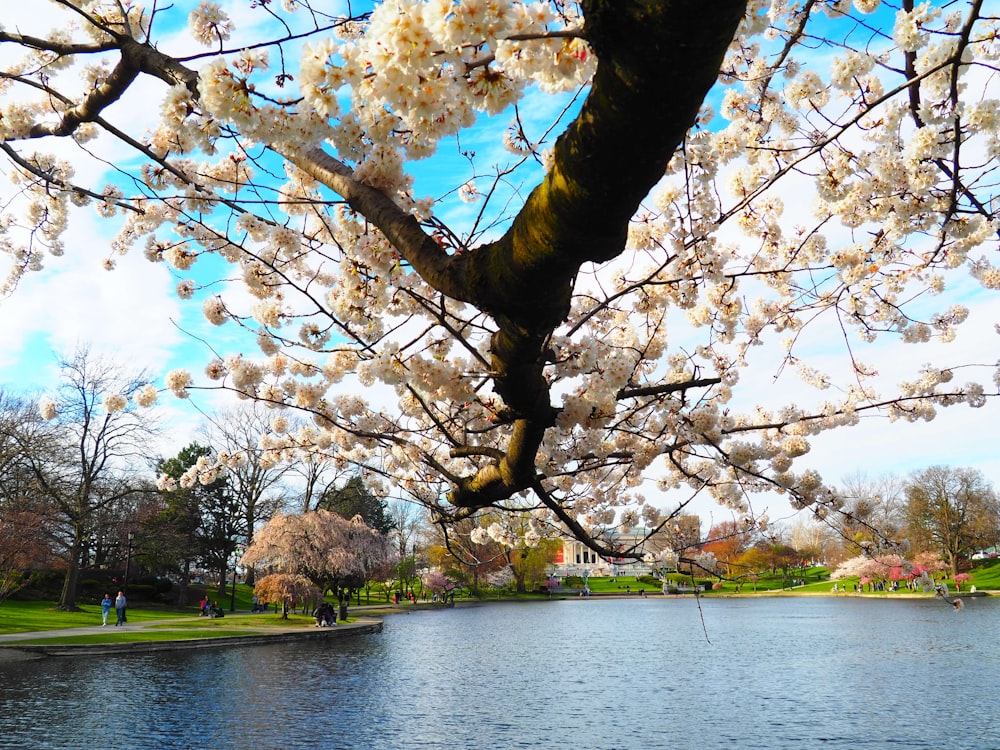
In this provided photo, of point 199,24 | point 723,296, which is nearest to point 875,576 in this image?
point 723,296

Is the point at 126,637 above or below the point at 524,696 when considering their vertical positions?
above

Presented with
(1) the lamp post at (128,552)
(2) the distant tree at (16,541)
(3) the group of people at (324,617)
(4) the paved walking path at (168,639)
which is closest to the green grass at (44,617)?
(4) the paved walking path at (168,639)

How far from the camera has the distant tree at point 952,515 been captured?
5147 centimetres

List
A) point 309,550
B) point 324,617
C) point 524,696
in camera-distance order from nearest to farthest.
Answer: point 524,696, point 324,617, point 309,550

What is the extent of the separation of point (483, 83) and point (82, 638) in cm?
2105

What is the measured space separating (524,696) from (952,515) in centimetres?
5083

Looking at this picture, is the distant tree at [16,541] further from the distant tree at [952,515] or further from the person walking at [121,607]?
the distant tree at [952,515]

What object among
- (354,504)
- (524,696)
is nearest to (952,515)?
(354,504)

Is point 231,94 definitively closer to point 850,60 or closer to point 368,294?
point 368,294

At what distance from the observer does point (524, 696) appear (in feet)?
47.7

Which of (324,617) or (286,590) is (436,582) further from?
(324,617)

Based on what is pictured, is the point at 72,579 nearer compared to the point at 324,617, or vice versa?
the point at 324,617

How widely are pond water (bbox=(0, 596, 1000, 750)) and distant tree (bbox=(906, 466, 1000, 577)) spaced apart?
31730 millimetres

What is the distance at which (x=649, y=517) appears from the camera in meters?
9.12
